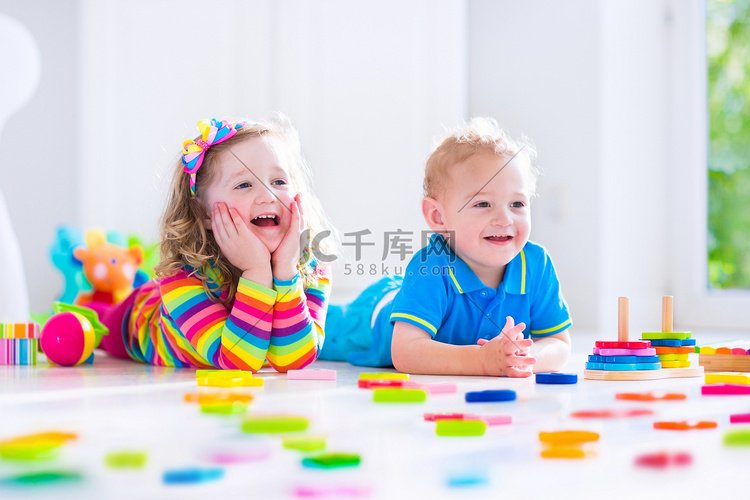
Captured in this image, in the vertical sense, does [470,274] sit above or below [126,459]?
above

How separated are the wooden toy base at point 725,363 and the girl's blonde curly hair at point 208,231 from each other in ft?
2.01

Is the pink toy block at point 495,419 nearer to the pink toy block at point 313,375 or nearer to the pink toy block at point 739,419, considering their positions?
the pink toy block at point 739,419

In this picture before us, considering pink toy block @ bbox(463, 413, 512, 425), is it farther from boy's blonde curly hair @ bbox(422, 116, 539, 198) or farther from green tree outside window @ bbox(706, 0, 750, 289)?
green tree outside window @ bbox(706, 0, 750, 289)

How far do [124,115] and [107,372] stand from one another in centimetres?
151

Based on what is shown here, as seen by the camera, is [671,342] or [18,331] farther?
[18,331]

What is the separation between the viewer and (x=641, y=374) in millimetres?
1110

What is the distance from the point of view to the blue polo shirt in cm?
119

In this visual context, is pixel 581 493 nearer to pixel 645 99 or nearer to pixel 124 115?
pixel 645 99

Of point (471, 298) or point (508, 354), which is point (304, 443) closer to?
point (508, 354)

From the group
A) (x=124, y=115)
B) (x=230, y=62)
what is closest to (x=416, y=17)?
(x=230, y=62)

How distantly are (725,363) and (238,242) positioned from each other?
2.45ft

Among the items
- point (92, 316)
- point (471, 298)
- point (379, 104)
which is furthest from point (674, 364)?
point (379, 104)

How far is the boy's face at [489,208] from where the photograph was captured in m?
1.19

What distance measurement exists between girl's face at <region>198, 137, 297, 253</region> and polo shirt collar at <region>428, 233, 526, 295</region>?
240 millimetres
